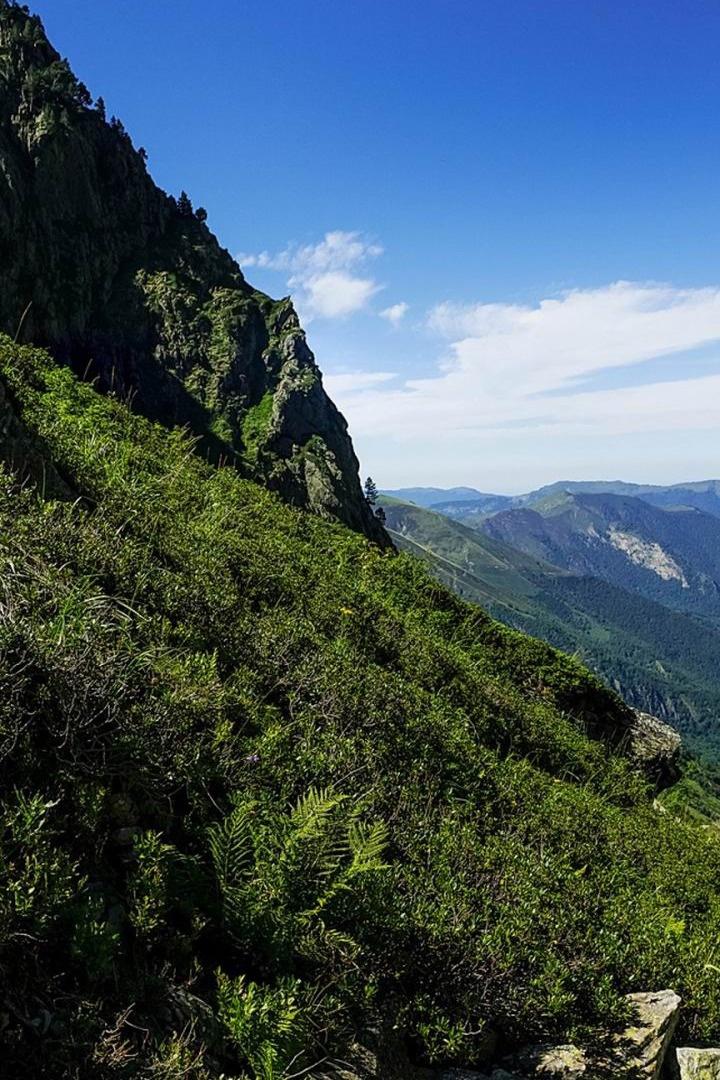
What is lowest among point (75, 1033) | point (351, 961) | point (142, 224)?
point (351, 961)

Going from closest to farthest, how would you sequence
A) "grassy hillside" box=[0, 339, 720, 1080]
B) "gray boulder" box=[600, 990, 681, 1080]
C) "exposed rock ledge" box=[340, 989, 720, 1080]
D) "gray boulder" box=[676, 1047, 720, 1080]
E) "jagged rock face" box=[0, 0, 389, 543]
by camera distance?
"grassy hillside" box=[0, 339, 720, 1080], "exposed rock ledge" box=[340, 989, 720, 1080], "gray boulder" box=[600, 990, 681, 1080], "gray boulder" box=[676, 1047, 720, 1080], "jagged rock face" box=[0, 0, 389, 543]

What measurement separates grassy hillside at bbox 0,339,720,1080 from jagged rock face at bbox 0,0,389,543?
57.2 m

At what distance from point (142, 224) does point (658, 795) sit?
9515 cm

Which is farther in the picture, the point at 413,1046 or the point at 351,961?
the point at 413,1046

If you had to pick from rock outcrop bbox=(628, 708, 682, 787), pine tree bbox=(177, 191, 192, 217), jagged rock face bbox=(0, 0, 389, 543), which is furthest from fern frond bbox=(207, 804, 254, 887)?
pine tree bbox=(177, 191, 192, 217)

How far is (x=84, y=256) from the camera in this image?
77000 millimetres

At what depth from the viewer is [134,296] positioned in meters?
79.5

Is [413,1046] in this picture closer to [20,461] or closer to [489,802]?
[489,802]

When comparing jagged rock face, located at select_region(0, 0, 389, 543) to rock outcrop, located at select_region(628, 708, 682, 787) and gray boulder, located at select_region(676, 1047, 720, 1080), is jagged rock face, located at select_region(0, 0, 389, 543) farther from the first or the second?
gray boulder, located at select_region(676, 1047, 720, 1080)

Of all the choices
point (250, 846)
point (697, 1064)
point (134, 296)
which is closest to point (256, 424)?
point (134, 296)

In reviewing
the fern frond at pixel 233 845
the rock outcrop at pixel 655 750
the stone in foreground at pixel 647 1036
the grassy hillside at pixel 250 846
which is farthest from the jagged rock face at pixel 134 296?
the fern frond at pixel 233 845

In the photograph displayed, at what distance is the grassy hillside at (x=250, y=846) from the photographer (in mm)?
3074

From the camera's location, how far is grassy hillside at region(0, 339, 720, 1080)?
307cm

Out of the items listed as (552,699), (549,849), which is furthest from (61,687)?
(552,699)
